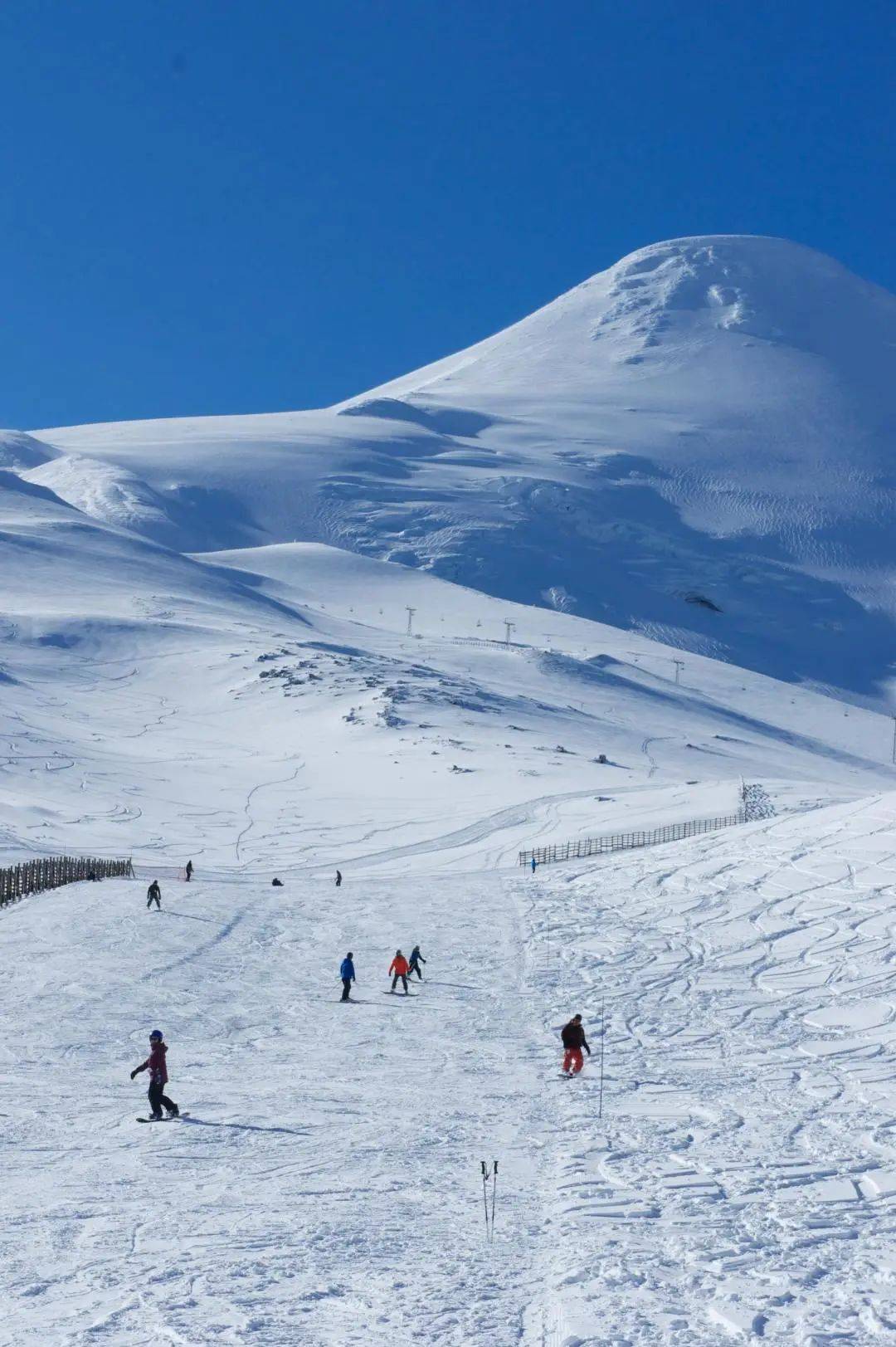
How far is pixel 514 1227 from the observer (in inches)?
499

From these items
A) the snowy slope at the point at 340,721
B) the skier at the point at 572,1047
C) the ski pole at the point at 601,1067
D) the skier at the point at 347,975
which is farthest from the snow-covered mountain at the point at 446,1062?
the snowy slope at the point at 340,721

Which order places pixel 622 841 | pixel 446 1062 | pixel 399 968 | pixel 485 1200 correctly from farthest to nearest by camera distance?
pixel 622 841, pixel 399 968, pixel 446 1062, pixel 485 1200

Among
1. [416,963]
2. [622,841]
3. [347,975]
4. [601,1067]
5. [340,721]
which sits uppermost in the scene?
[340,721]

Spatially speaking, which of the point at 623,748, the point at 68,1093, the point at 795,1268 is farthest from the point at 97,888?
the point at 623,748

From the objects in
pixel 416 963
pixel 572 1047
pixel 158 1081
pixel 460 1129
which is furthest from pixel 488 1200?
pixel 416 963

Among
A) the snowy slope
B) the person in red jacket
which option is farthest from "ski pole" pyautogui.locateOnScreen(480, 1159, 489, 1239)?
the snowy slope

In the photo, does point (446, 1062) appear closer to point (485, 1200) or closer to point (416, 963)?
point (416, 963)

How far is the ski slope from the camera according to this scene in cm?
1070

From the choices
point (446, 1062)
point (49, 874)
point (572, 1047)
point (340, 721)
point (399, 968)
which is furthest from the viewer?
point (340, 721)

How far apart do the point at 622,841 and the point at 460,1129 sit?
3898cm

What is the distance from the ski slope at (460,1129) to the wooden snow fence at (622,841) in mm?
15178

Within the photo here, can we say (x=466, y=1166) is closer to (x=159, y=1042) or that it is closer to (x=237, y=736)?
(x=159, y=1042)

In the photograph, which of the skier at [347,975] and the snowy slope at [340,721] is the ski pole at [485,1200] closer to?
the skier at [347,975]

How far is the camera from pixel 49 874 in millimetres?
41594
